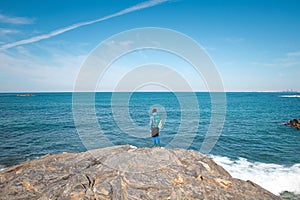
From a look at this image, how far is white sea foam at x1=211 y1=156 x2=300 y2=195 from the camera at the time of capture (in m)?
12.8

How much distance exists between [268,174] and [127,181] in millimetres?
12317

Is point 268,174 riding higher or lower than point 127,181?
lower

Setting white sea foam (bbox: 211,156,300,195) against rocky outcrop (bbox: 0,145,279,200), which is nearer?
rocky outcrop (bbox: 0,145,279,200)

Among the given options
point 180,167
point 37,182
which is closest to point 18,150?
point 37,182

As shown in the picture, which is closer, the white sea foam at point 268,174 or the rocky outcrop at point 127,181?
the rocky outcrop at point 127,181

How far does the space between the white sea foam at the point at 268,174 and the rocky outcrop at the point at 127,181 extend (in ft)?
18.9

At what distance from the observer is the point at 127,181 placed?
7.71 metres

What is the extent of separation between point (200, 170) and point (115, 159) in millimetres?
4019

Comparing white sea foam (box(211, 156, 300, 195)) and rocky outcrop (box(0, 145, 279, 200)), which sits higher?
rocky outcrop (box(0, 145, 279, 200))

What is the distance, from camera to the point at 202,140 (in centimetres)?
2539

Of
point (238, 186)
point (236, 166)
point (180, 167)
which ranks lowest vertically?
point (236, 166)

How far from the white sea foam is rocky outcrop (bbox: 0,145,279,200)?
5.76 metres

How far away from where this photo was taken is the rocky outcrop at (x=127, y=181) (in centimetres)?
719

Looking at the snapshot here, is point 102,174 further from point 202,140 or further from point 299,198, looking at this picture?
point 202,140
